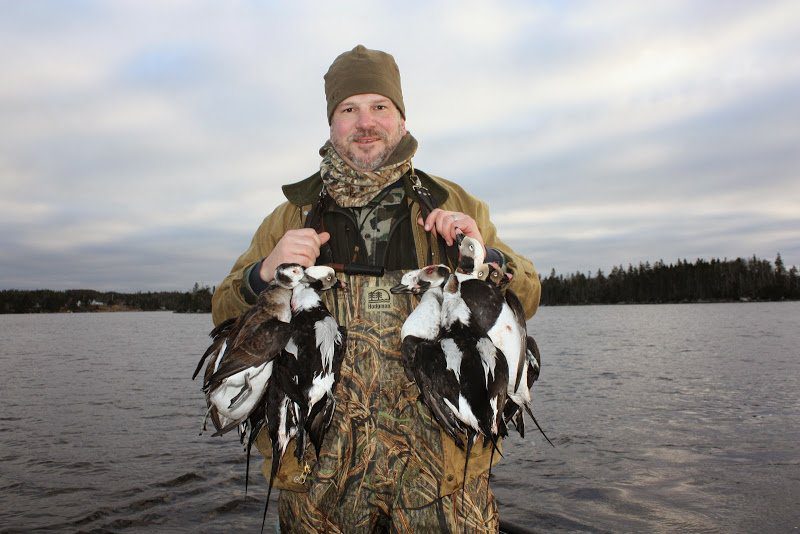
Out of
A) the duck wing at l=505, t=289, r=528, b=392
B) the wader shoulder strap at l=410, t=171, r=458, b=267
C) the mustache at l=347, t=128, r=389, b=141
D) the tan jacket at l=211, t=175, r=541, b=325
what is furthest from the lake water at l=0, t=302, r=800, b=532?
the mustache at l=347, t=128, r=389, b=141

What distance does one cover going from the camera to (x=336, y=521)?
415 centimetres

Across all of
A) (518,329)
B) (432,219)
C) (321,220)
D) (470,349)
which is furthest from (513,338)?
(321,220)

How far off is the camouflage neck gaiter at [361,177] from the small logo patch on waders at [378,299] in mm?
653

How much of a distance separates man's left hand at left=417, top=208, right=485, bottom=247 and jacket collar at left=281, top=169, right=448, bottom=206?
0.46 metres

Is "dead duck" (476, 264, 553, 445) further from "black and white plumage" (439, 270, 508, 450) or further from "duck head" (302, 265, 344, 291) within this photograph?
"duck head" (302, 265, 344, 291)

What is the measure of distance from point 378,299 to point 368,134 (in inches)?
49.1

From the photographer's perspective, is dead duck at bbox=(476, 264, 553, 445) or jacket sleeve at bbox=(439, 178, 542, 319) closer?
dead duck at bbox=(476, 264, 553, 445)

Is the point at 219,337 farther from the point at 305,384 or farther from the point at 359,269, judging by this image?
the point at 359,269

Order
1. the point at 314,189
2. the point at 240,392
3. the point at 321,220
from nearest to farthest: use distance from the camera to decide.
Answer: the point at 240,392 < the point at 321,220 < the point at 314,189

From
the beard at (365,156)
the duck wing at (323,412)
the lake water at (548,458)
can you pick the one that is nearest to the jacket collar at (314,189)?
the beard at (365,156)

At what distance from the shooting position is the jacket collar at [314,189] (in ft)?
15.1

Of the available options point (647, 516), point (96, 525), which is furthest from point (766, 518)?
point (96, 525)

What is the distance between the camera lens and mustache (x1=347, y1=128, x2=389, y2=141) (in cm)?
457

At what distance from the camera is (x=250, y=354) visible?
3.89 metres
